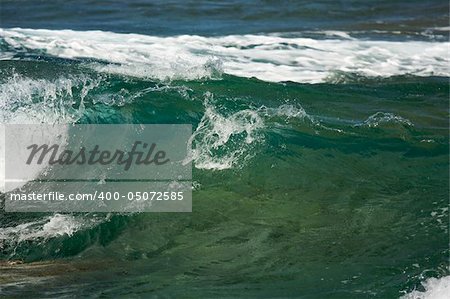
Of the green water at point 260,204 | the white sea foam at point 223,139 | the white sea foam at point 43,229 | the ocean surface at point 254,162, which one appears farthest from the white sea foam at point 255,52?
the white sea foam at point 43,229

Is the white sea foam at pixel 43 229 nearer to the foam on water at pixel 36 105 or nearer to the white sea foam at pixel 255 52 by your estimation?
the foam on water at pixel 36 105

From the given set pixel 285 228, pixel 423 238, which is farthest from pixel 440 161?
pixel 285 228

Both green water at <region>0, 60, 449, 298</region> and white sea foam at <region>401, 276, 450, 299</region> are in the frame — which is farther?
green water at <region>0, 60, 449, 298</region>

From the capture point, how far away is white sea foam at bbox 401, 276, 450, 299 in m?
6.78

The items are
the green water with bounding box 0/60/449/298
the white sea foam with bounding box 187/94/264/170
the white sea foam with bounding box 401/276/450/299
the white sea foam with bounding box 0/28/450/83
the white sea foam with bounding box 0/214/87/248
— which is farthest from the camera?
the white sea foam with bounding box 0/28/450/83

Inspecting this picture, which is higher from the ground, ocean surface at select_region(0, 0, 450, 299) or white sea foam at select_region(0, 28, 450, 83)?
white sea foam at select_region(0, 28, 450, 83)

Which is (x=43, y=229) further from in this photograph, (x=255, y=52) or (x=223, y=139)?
(x=255, y=52)

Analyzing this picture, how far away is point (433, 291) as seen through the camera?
6.85 meters

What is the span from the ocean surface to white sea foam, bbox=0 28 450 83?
0.20 ft

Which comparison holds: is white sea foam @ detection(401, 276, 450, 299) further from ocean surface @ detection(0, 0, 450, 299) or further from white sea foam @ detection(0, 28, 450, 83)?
white sea foam @ detection(0, 28, 450, 83)

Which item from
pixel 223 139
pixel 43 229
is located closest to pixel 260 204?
pixel 223 139

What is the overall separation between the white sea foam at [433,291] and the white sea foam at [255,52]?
21.0ft

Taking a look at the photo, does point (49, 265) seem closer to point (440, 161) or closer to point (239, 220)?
point (239, 220)

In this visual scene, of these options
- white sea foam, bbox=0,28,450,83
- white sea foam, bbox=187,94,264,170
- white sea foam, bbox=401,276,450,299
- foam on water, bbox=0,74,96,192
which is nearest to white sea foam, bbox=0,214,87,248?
foam on water, bbox=0,74,96,192
